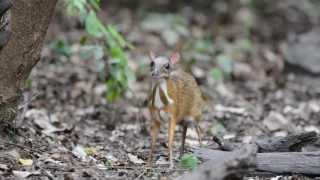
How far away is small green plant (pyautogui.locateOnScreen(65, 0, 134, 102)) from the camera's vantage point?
19.1 feet

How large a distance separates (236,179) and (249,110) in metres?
3.58

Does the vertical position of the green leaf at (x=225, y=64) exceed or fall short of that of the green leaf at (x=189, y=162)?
it exceeds it

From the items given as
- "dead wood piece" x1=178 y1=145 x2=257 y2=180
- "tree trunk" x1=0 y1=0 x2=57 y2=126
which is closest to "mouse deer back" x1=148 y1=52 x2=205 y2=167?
"dead wood piece" x1=178 y1=145 x2=257 y2=180

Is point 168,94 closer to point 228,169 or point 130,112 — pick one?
point 228,169

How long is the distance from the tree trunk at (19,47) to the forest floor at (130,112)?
261 mm

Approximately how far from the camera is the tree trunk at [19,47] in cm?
473

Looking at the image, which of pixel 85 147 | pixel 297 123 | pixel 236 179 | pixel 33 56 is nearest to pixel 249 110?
pixel 297 123

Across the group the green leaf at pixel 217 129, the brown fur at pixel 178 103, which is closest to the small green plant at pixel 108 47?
the green leaf at pixel 217 129

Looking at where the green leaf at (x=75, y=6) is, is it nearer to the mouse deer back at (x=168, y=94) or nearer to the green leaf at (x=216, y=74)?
the mouse deer back at (x=168, y=94)

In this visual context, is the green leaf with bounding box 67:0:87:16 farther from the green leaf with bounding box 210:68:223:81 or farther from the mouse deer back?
the green leaf with bounding box 210:68:223:81

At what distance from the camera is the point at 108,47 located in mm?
6348

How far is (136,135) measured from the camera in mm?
6129

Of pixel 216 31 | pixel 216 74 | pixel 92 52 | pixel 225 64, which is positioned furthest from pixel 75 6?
pixel 216 31

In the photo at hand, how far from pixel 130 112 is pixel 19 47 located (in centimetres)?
235
